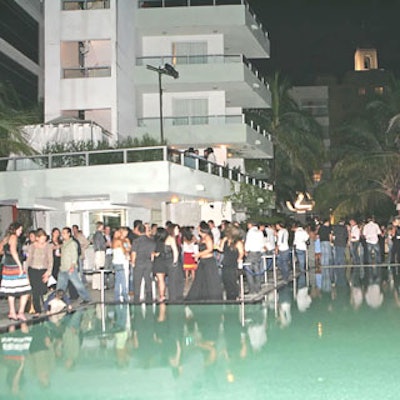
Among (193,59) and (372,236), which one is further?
(193,59)

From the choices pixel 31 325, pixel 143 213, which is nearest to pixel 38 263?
pixel 31 325

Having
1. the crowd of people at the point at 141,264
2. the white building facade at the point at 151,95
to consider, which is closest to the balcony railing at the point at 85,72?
the white building facade at the point at 151,95

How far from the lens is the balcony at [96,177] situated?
24062 mm

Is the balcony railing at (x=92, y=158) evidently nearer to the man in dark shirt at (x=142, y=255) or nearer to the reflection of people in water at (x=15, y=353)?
the man in dark shirt at (x=142, y=255)

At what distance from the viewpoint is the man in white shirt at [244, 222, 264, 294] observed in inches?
705

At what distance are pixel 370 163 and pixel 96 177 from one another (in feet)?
78.0

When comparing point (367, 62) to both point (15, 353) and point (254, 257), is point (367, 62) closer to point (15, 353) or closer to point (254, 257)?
point (254, 257)

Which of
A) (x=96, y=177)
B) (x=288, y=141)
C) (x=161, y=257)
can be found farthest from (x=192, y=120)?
(x=161, y=257)

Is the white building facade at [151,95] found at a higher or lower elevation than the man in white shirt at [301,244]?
higher

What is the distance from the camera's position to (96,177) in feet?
80.0

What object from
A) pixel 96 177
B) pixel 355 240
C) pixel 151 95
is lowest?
pixel 355 240

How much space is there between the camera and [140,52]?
38.3m

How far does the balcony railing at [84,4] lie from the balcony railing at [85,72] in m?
2.82

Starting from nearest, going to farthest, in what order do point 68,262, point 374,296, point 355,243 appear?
point 68,262, point 374,296, point 355,243
